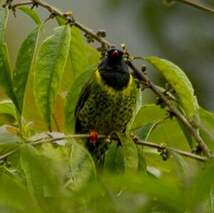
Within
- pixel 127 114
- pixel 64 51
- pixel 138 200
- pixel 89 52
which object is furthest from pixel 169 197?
pixel 127 114

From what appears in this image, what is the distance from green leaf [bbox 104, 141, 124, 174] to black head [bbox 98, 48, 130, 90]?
1.04 m

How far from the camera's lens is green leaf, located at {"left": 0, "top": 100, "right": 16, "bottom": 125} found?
6.24 feet

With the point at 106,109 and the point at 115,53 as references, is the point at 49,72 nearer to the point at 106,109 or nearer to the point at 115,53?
the point at 115,53

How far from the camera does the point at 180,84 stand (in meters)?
1.80

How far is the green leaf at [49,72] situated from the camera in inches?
65.1

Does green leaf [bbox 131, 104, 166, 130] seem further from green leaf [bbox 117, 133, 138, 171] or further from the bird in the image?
the bird

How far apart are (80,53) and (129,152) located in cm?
42

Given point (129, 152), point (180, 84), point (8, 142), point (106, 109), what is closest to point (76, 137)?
point (129, 152)

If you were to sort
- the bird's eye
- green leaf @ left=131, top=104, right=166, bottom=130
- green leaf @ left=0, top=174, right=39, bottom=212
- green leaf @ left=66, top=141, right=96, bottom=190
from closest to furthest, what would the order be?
green leaf @ left=0, top=174, right=39, bottom=212 < green leaf @ left=66, top=141, right=96, bottom=190 < green leaf @ left=131, top=104, right=166, bottom=130 < the bird's eye

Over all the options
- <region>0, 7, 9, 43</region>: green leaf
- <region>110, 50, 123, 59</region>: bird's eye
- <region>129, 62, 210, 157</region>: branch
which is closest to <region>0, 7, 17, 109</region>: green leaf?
<region>0, 7, 9, 43</region>: green leaf

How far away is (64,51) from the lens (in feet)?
5.47

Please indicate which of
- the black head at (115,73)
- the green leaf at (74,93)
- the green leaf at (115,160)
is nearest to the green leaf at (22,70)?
the green leaf at (74,93)

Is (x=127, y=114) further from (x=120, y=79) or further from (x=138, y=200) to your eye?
(x=138, y=200)

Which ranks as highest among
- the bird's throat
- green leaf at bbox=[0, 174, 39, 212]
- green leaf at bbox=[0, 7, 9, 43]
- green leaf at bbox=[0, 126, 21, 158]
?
green leaf at bbox=[0, 174, 39, 212]
